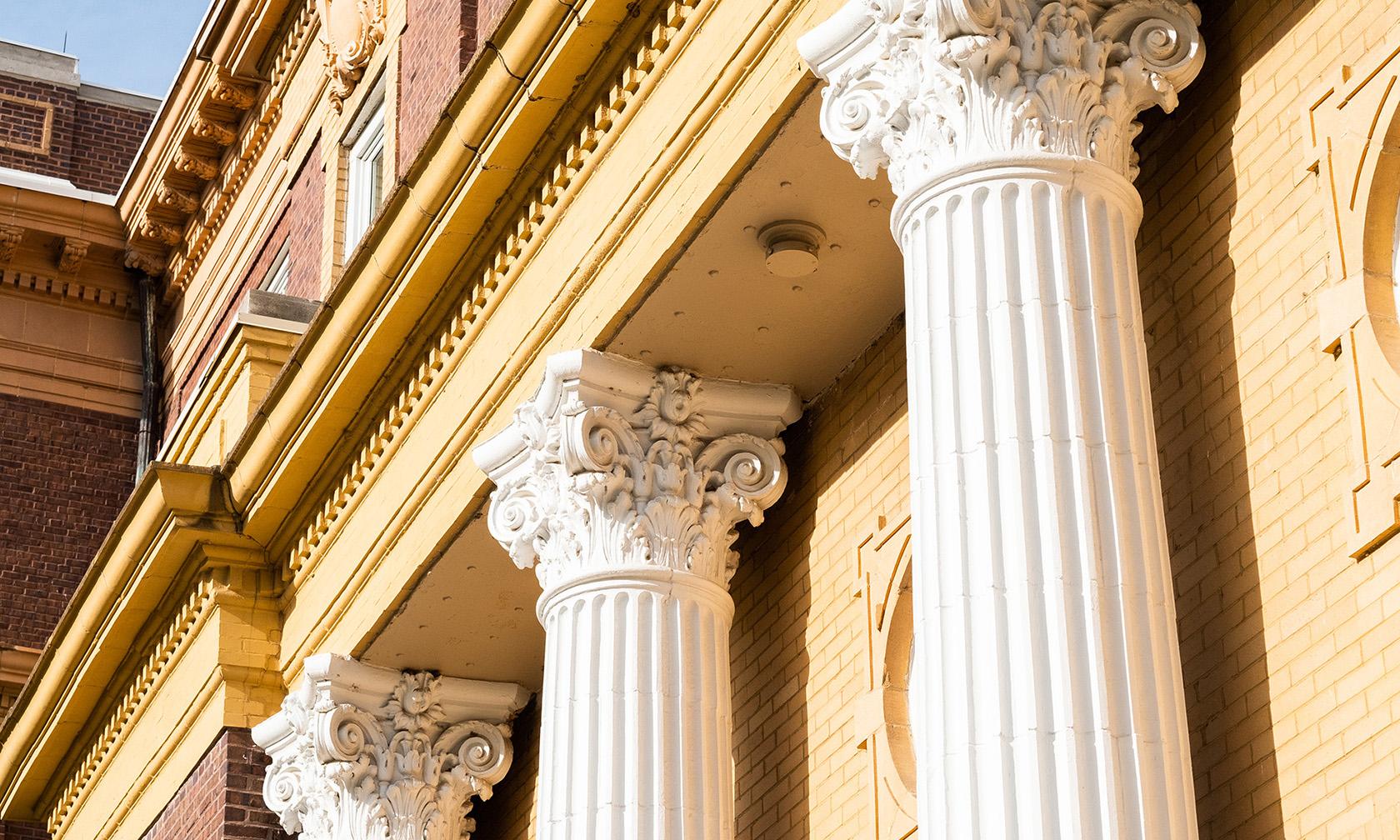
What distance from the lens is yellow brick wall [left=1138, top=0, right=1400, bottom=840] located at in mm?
6906

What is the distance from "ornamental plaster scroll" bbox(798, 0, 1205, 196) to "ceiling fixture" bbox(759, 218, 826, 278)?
5.46 feet

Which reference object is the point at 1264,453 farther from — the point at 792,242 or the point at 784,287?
the point at 784,287

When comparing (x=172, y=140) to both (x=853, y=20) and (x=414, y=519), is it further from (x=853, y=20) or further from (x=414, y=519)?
(x=853, y=20)

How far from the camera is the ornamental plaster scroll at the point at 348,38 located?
667 inches

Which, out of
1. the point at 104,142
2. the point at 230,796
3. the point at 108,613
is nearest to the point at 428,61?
the point at 108,613

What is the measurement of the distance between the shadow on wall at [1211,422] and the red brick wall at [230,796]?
780 cm

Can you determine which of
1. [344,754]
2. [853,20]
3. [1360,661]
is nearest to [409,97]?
[344,754]

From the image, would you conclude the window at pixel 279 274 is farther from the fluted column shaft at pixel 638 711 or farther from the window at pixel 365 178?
the fluted column shaft at pixel 638 711

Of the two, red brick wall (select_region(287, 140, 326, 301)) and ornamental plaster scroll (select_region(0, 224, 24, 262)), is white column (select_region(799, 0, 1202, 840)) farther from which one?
ornamental plaster scroll (select_region(0, 224, 24, 262))

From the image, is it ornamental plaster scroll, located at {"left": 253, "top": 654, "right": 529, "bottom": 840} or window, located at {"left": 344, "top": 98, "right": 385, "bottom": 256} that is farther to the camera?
window, located at {"left": 344, "top": 98, "right": 385, "bottom": 256}

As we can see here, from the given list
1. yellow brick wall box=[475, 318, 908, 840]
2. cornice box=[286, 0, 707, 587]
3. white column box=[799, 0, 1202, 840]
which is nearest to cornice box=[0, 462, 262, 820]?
cornice box=[286, 0, 707, 587]

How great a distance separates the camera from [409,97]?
50.3 ft

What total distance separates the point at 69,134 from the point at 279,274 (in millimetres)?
7857

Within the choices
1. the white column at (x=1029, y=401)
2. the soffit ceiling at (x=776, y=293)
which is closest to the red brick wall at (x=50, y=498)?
the soffit ceiling at (x=776, y=293)
